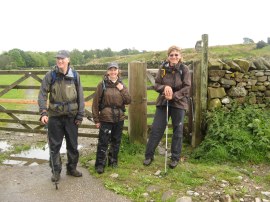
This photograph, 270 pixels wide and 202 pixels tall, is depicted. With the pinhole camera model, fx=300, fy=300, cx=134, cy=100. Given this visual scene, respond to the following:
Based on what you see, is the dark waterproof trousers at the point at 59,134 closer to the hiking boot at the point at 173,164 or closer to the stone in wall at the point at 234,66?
the hiking boot at the point at 173,164

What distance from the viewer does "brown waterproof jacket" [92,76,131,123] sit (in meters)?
5.56

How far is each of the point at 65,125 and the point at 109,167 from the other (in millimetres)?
1324

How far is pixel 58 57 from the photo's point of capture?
5027 mm

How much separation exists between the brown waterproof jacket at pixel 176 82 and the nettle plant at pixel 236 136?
141cm

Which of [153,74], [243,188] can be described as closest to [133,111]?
[153,74]

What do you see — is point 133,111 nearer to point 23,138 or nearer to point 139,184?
point 139,184

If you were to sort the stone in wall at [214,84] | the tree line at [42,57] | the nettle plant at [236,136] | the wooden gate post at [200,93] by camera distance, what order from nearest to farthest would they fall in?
the nettle plant at [236,136], the wooden gate post at [200,93], the stone in wall at [214,84], the tree line at [42,57]

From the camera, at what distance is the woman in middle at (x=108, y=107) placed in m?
5.56

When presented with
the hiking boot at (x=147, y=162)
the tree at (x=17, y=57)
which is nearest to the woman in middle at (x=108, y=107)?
the hiking boot at (x=147, y=162)

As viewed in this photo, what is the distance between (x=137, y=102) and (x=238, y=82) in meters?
2.70

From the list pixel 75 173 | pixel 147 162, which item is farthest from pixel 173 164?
pixel 75 173

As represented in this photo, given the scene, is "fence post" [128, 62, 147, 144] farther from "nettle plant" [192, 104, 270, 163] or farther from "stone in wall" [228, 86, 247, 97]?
"stone in wall" [228, 86, 247, 97]

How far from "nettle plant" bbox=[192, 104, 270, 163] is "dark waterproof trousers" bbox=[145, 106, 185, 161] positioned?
922 millimetres

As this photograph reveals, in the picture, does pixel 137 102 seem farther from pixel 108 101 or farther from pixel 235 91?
pixel 235 91
